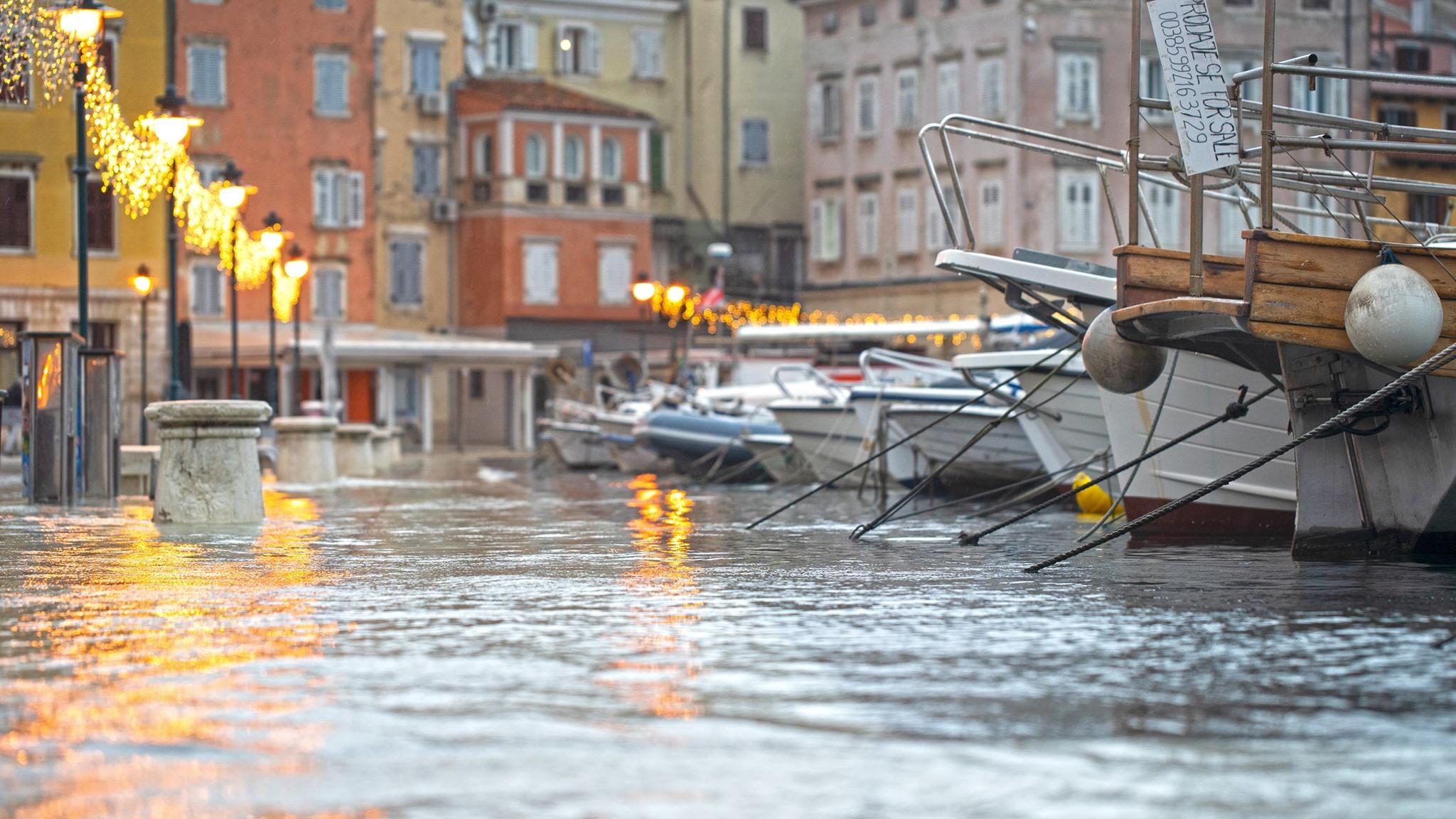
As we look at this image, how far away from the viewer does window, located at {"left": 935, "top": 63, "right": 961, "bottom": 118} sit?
5894 cm

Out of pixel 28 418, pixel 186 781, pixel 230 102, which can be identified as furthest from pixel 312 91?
pixel 186 781

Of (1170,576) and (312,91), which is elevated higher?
(312,91)

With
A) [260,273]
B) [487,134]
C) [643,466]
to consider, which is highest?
[487,134]

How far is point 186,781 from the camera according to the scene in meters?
5.22

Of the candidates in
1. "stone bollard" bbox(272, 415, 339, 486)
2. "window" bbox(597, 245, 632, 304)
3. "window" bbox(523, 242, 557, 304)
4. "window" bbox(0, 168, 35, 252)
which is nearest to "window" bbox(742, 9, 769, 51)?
"window" bbox(597, 245, 632, 304)

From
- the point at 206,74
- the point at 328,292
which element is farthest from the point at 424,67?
the point at 328,292

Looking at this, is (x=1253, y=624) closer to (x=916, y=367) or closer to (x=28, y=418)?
(x=28, y=418)

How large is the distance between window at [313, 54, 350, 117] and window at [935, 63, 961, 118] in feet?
52.5

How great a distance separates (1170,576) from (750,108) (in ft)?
188

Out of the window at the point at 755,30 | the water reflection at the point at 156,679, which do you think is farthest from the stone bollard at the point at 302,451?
the window at the point at 755,30

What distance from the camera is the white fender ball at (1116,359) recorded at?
536 inches

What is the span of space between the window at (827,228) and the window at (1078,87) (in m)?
8.13

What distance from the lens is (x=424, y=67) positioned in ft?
202

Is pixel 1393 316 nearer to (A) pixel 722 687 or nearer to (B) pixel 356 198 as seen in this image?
(A) pixel 722 687
